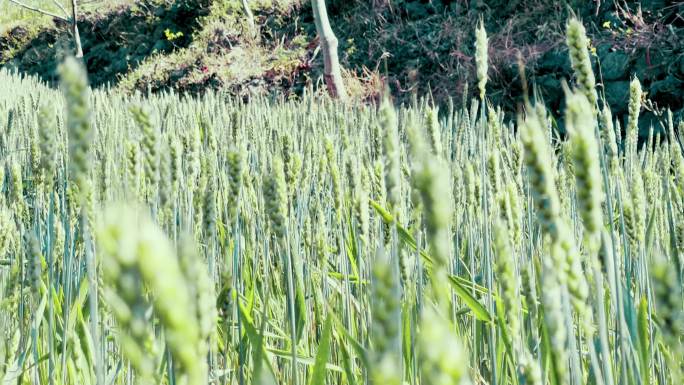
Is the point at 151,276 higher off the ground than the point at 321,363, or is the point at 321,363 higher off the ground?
the point at 151,276

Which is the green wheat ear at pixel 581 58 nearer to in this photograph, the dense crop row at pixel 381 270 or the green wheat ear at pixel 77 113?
the dense crop row at pixel 381 270

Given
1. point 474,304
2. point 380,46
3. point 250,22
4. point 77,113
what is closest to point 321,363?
point 474,304

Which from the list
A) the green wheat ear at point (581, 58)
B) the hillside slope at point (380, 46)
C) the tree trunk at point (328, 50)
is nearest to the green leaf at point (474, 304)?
the green wheat ear at point (581, 58)

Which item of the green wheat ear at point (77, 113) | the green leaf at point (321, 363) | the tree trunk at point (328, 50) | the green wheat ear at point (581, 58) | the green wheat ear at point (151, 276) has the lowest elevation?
the green leaf at point (321, 363)

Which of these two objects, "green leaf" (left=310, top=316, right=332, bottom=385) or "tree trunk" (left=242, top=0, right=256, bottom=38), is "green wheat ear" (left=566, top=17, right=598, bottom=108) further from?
"tree trunk" (left=242, top=0, right=256, bottom=38)

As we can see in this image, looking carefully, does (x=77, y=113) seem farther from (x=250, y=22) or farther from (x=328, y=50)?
(x=250, y=22)

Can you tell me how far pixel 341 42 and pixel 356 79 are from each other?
1.12m

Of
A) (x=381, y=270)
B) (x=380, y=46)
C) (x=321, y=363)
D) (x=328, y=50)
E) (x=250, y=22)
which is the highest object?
(x=250, y=22)

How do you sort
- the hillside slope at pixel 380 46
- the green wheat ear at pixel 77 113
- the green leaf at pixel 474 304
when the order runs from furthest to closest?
1. the hillside slope at pixel 380 46
2. the green leaf at pixel 474 304
3. the green wheat ear at pixel 77 113

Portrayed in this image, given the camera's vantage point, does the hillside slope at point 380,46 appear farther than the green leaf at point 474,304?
Yes

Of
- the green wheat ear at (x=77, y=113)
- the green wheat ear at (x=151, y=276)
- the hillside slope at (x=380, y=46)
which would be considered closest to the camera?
the green wheat ear at (x=151, y=276)

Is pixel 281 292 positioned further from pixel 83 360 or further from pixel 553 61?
pixel 553 61

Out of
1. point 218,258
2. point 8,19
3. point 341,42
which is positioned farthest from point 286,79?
point 8,19

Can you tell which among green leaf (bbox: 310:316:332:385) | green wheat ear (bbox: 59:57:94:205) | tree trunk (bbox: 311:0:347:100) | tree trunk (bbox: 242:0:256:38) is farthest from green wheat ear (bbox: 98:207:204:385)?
tree trunk (bbox: 242:0:256:38)
